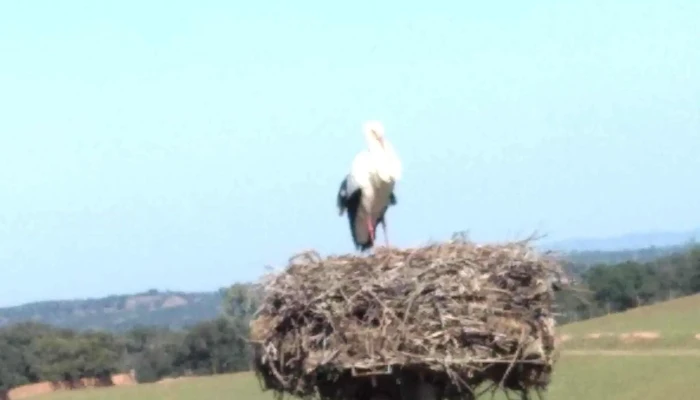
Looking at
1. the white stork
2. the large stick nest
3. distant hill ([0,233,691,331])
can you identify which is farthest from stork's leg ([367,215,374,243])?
distant hill ([0,233,691,331])

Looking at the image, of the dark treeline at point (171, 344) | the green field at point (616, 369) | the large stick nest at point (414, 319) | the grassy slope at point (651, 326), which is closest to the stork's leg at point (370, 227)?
the large stick nest at point (414, 319)

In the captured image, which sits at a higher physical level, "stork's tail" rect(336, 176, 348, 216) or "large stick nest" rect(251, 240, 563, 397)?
"stork's tail" rect(336, 176, 348, 216)

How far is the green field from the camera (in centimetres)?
3008

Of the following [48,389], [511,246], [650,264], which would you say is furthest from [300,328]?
[650,264]

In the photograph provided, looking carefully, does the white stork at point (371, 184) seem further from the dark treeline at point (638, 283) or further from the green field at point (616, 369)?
the dark treeline at point (638, 283)

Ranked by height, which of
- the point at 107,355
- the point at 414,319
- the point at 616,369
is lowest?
the point at 616,369

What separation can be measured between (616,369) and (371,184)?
23486mm

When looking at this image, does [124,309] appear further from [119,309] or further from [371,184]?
[371,184]

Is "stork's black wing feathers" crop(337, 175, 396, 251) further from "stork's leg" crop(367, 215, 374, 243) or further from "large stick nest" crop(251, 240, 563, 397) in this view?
"large stick nest" crop(251, 240, 563, 397)

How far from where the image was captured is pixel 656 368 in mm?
31984

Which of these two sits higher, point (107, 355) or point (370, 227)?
point (107, 355)

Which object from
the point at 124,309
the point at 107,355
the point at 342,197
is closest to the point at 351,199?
the point at 342,197

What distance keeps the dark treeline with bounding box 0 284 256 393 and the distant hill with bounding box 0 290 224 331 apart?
77426mm

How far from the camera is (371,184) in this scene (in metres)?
10.4
